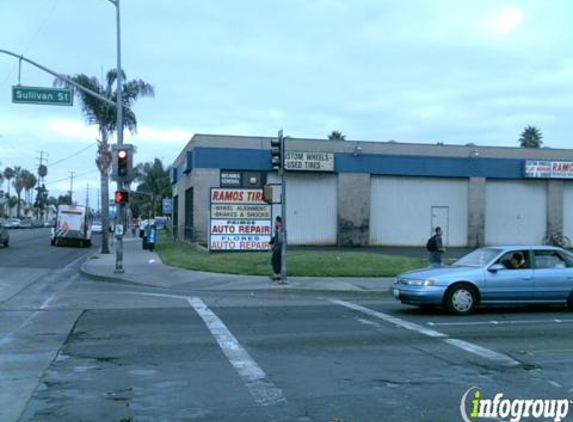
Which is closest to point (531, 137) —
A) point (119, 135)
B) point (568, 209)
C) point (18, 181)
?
point (568, 209)

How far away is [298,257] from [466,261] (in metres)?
10.0

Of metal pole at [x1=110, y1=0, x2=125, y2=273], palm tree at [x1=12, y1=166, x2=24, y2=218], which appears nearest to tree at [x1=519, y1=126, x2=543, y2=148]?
metal pole at [x1=110, y1=0, x2=125, y2=273]

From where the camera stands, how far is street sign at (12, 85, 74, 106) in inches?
853

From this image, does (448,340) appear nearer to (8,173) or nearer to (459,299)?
(459,299)

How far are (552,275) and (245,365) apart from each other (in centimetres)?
804

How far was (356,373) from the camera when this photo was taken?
8.07 m

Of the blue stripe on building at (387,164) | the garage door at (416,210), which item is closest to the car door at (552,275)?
the blue stripe on building at (387,164)

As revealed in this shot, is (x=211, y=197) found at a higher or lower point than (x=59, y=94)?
lower

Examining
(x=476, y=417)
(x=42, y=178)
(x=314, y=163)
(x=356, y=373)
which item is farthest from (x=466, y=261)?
(x=42, y=178)

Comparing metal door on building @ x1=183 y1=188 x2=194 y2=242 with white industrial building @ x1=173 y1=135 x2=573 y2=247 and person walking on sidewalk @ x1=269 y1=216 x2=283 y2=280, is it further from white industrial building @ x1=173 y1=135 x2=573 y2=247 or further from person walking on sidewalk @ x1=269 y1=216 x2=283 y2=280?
person walking on sidewalk @ x1=269 y1=216 x2=283 y2=280

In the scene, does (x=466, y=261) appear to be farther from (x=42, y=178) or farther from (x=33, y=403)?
(x=42, y=178)

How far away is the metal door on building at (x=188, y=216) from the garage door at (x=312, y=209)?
5.33 meters

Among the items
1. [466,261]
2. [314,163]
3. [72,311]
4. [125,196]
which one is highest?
[314,163]
